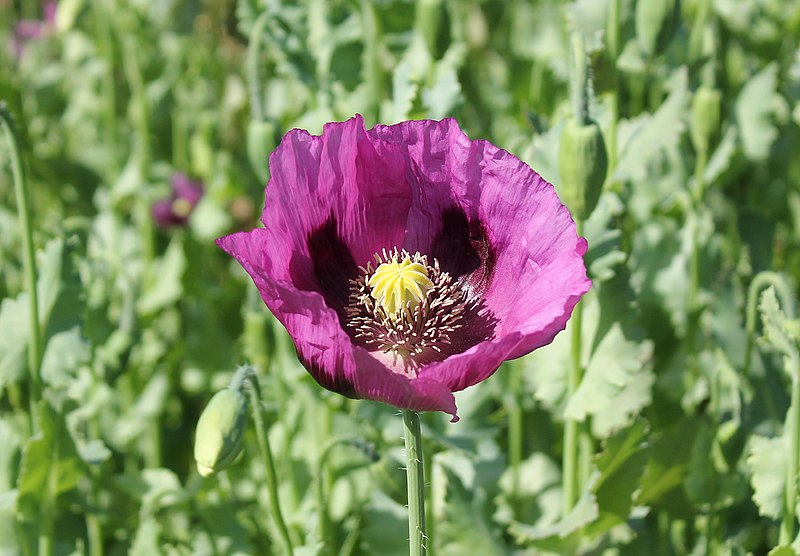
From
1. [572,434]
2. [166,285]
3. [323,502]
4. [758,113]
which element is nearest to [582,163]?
[572,434]

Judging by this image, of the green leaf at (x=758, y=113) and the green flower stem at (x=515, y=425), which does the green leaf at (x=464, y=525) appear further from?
the green leaf at (x=758, y=113)

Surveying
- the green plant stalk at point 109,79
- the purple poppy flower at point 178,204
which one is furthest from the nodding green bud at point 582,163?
the purple poppy flower at point 178,204

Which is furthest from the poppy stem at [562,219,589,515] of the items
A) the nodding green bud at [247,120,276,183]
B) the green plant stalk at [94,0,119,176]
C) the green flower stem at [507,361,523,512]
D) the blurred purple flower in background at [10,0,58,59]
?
the blurred purple flower in background at [10,0,58,59]

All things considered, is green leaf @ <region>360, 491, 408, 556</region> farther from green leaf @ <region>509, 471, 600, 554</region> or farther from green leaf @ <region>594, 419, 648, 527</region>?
green leaf @ <region>594, 419, 648, 527</region>

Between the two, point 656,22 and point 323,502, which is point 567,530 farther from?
point 656,22

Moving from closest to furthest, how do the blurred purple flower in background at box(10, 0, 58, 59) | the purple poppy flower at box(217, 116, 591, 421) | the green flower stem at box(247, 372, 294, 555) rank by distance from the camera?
the purple poppy flower at box(217, 116, 591, 421), the green flower stem at box(247, 372, 294, 555), the blurred purple flower in background at box(10, 0, 58, 59)

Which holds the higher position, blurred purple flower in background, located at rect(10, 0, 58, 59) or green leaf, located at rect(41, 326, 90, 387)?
blurred purple flower in background, located at rect(10, 0, 58, 59)

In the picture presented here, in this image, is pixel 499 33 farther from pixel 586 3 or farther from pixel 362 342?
pixel 362 342
